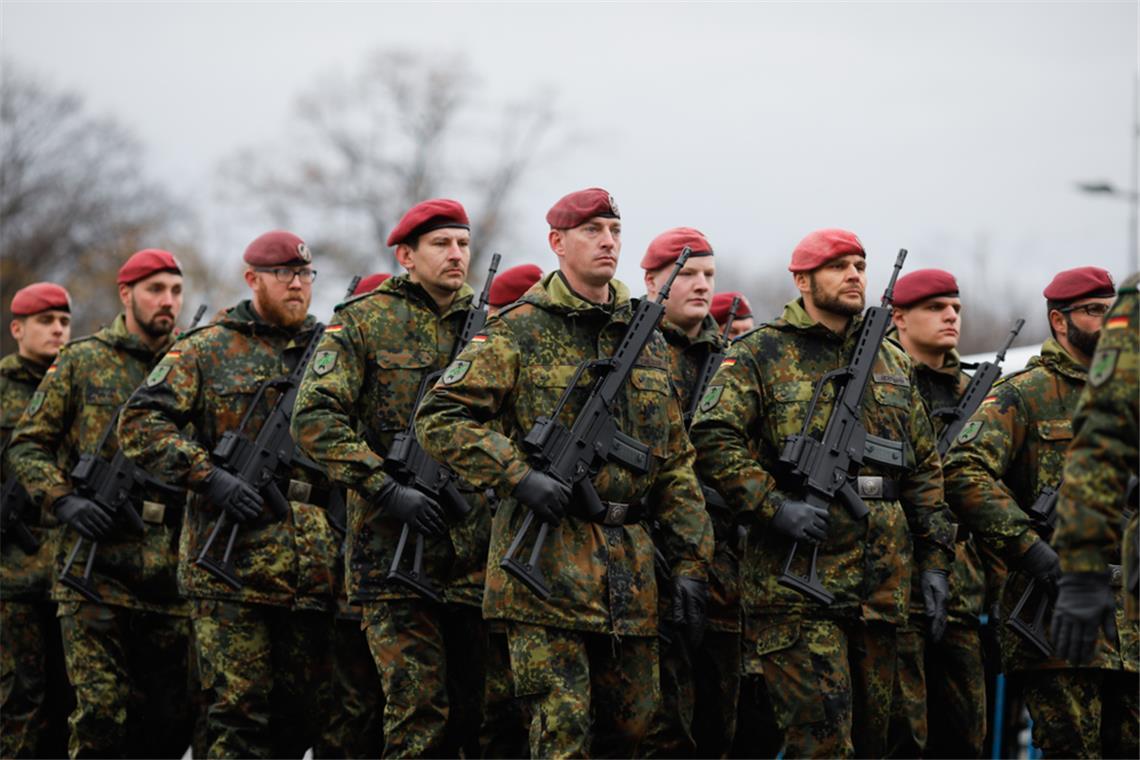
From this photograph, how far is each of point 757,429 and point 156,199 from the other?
44.1m

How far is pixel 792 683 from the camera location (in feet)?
26.6

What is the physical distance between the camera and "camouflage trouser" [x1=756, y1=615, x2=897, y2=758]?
26.4 ft

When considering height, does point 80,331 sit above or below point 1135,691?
above

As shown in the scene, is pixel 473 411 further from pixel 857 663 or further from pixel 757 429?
pixel 857 663

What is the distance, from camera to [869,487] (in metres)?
8.45

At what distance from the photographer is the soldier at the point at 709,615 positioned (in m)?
9.43

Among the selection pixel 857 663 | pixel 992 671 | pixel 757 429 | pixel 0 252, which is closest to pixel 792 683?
pixel 857 663

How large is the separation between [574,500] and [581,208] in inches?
52.5

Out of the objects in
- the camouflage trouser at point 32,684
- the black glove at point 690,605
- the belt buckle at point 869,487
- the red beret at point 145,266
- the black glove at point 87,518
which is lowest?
the camouflage trouser at point 32,684

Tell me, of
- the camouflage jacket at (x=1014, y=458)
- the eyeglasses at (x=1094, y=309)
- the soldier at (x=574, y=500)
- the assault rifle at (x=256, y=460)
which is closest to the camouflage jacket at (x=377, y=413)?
the assault rifle at (x=256, y=460)

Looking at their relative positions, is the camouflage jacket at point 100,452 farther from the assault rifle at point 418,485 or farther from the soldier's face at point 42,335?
the assault rifle at point 418,485

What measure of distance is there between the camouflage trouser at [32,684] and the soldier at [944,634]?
507 centimetres

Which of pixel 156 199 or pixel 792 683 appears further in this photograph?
pixel 156 199

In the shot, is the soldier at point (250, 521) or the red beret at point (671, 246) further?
the red beret at point (671, 246)
